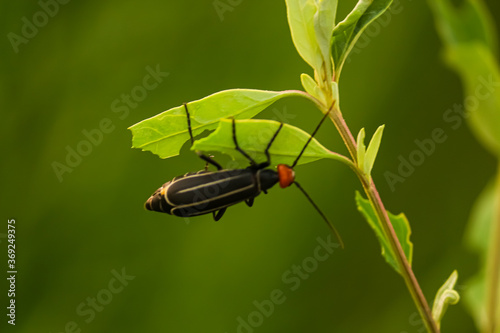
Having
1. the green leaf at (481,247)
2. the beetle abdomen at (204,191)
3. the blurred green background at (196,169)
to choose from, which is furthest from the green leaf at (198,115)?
the blurred green background at (196,169)

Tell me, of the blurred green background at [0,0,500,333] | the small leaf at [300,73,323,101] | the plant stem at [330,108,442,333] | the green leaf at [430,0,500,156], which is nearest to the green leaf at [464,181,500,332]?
the green leaf at [430,0,500,156]

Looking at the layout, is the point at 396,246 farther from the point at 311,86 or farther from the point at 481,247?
the point at 481,247

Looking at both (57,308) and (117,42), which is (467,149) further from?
(57,308)

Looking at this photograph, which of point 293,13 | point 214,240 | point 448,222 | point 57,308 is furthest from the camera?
point 448,222

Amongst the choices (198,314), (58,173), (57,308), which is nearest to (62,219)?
(58,173)

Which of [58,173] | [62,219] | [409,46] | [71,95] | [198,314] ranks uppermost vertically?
[71,95]

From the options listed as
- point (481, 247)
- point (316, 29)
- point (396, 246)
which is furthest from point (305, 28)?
point (481, 247)

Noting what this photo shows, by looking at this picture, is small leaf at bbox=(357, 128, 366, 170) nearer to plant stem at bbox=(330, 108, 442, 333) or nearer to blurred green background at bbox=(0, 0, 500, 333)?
plant stem at bbox=(330, 108, 442, 333)
